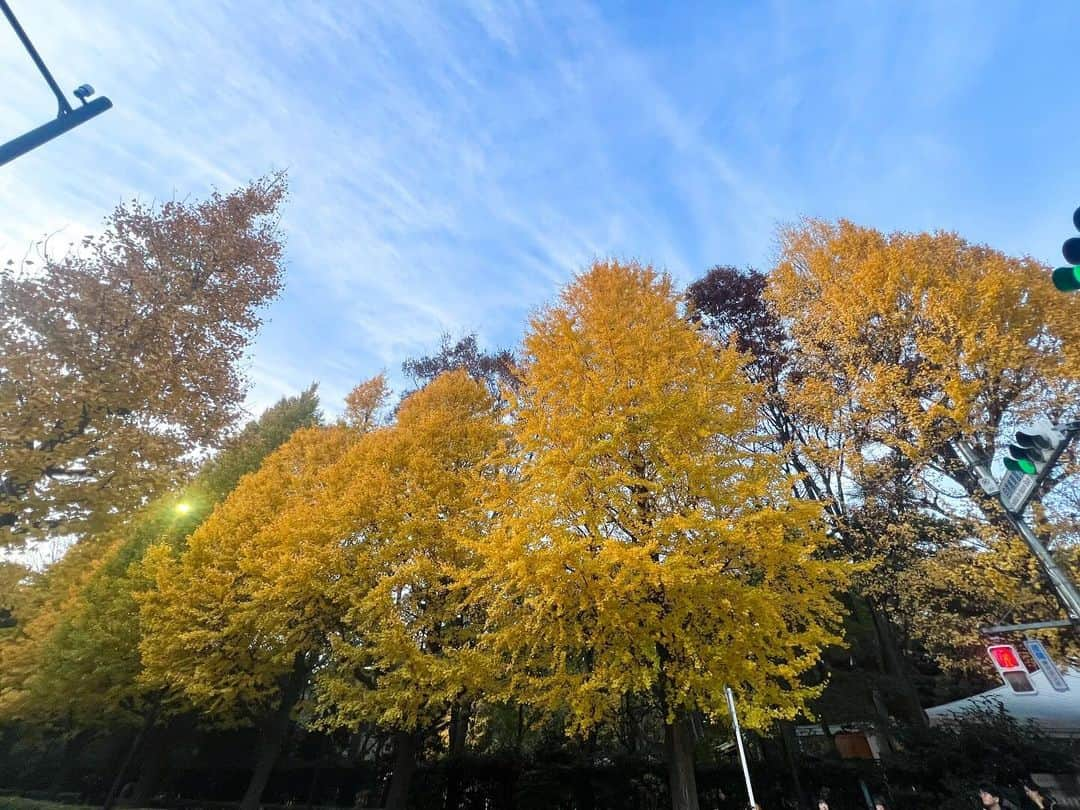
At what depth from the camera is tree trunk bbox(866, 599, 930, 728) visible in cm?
1155

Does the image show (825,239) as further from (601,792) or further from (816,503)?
(601,792)

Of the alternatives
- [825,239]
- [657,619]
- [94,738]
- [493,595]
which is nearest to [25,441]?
[493,595]

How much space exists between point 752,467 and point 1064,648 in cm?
781

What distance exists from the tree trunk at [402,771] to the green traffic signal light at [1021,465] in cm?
1148

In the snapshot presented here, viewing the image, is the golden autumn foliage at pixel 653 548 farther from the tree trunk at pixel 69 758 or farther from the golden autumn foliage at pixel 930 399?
the tree trunk at pixel 69 758

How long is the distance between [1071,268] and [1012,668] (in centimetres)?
547

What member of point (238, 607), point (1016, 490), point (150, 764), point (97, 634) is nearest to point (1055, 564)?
point (1016, 490)

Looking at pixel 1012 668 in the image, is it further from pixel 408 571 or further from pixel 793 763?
pixel 408 571

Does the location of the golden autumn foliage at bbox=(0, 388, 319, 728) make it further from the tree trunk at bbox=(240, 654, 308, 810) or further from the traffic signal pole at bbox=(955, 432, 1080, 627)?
the traffic signal pole at bbox=(955, 432, 1080, 627)

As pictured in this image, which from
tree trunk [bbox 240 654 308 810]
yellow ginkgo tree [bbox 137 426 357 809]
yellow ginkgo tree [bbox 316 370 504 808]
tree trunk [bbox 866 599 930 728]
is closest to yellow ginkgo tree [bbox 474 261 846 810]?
yellow ginkgo tree [bbox 316 370 504 808]

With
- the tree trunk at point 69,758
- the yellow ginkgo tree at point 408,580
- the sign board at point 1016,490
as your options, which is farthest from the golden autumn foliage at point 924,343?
the tree trunk at point 69,758

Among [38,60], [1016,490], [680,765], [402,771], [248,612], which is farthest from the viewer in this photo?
[248,612]

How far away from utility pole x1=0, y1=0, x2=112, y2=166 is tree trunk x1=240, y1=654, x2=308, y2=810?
13047 mm

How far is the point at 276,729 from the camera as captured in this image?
12.8 m
